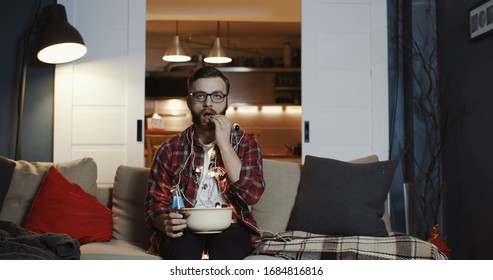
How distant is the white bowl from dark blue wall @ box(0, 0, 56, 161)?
2444 millimetres

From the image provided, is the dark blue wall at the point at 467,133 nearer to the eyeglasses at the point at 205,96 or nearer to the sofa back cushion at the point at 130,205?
the eyeglasses at the point at 205,96

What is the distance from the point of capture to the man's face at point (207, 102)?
2342 mm

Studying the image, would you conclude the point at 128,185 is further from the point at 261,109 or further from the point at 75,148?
the point at 261,109

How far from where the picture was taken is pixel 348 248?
2.36 metres

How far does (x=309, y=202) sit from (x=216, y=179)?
63 cm

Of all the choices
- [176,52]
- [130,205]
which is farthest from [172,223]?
[176,52]

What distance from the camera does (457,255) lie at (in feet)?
13.1

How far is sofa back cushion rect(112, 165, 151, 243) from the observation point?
9.55 ft

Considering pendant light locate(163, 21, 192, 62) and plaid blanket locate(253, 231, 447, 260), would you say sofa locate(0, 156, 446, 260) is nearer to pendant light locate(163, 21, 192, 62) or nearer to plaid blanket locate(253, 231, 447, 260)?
plaid blanket locate(253, 231, 447, 260)

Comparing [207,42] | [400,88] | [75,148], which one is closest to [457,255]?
[400,88]

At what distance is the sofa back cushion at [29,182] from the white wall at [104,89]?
1.21 m

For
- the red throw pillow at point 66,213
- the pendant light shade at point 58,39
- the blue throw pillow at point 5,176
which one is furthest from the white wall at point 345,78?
the blue throw pillow at point 5,176

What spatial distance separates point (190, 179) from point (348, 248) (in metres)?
0.72

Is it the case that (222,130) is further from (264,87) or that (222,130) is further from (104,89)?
(264,87)
